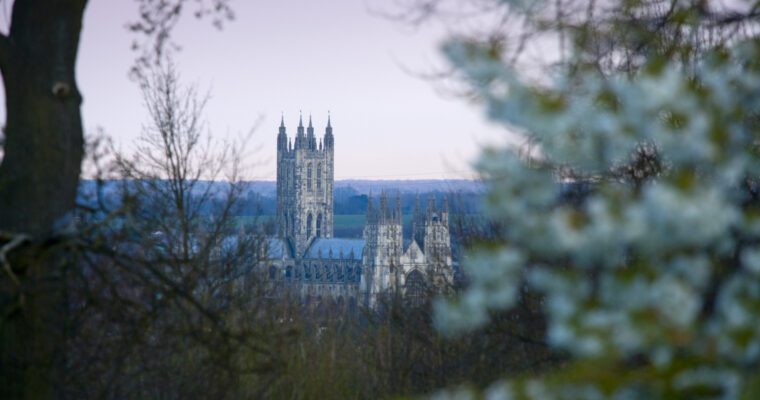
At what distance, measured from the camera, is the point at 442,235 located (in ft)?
67.9

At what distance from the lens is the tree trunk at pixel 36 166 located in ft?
14.4

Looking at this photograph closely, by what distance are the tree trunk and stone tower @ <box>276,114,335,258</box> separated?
10476cm

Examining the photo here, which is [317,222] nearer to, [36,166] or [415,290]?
[415,290]

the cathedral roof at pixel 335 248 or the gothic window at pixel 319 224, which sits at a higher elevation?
the gothic window at pixel 319 224

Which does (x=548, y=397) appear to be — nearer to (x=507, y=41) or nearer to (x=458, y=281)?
(x=507, y=41)

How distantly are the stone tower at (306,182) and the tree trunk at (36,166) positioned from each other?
105 metres

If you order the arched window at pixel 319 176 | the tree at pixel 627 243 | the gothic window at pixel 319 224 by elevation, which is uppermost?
the arched window at pixel 319 176

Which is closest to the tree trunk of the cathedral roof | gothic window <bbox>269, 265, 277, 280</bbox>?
gothic window <bbox>269, 265, 277, 280</bbox>

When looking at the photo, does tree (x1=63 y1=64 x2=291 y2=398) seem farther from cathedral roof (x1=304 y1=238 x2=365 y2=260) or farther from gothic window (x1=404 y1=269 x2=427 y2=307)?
cathedral roof (x1=304 y1=238 x2=365 y2=260)

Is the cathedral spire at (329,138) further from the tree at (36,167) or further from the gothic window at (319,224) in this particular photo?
the tree at (36,167)

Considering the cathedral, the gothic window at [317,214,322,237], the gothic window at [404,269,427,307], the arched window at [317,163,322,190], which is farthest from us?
the arched window at [317,163,322,190]

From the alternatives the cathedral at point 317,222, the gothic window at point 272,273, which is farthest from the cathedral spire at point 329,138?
the gothic window at point 272,273

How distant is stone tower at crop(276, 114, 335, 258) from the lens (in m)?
110

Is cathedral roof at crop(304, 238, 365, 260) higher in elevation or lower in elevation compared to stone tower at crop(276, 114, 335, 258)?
lower
